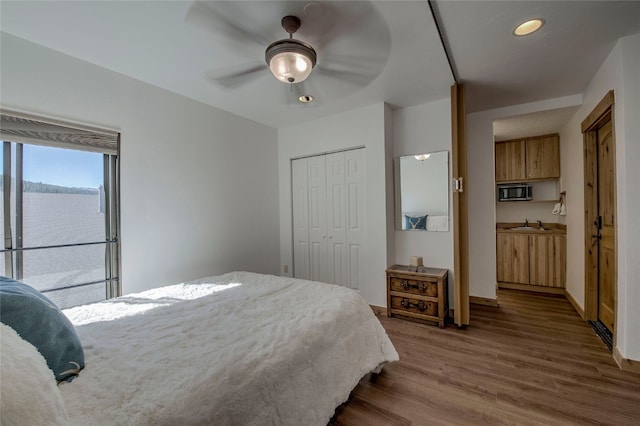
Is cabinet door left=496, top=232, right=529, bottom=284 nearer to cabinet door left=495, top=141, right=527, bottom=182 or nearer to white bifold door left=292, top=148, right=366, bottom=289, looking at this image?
cabinet door left=495, top=141, right=527, bottom=182

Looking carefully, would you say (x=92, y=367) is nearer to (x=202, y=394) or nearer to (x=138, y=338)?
(x=138, y=338)

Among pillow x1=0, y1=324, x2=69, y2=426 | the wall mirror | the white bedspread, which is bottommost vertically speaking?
the white bedspread

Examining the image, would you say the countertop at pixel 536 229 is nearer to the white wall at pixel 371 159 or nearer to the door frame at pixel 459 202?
the door frame at pixel 459 202

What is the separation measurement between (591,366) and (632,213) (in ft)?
4.07

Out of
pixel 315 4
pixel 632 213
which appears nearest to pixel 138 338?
pixel 315 4

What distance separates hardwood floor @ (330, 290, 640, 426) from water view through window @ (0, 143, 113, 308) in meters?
2.46

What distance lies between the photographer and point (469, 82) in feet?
9.01

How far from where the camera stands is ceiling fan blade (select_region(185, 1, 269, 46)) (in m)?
1.66

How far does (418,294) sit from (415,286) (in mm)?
91

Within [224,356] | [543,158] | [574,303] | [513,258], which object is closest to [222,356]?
[224,356]

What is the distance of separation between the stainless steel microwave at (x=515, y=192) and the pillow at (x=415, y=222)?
2227 millimetres

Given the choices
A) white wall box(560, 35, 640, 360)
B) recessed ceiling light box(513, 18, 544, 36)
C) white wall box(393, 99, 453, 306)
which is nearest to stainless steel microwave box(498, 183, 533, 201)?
white wall box(393, 99, 453, 306)

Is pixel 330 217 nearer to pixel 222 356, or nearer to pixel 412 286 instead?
pixel 412 286

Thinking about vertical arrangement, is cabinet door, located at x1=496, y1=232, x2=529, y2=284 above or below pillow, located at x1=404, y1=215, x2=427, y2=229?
below
